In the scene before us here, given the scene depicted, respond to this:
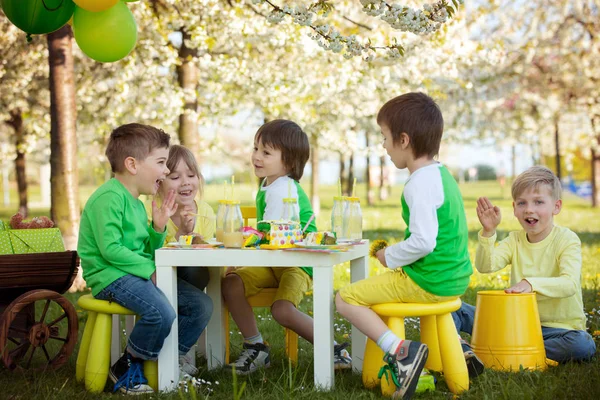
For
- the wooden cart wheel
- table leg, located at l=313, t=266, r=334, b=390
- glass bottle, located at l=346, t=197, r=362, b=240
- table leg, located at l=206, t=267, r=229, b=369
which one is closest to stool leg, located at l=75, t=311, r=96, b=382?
the wooden cart wheel

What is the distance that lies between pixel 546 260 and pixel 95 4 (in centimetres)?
285

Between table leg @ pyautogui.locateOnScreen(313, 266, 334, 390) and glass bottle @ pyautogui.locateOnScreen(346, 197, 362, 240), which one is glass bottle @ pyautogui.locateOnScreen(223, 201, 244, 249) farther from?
glass bottle @ pyautogui.locateOnScreen(346, 197, 362, 240)

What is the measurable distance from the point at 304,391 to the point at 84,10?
2.54m

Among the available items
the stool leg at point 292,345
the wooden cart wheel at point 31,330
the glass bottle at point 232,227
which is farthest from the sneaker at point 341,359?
the wooden cart wheel at point 31,330

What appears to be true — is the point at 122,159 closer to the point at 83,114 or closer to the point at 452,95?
the point at 83,114

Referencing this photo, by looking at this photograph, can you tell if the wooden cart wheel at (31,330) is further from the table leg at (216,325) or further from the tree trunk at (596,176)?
the tree trunk at (596,176)

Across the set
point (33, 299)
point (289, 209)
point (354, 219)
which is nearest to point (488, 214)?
point (354, 219)

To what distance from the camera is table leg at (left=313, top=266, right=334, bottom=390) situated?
3.28 m

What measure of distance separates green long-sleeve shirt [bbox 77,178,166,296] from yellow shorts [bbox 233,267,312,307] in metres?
0.68

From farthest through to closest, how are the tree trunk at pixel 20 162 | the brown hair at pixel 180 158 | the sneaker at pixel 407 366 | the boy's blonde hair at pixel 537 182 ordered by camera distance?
1. the tree trunk at pixel 20 162
2. the brown hair at pixel 180 158
3. the boy's blonde hair at pixel 537 182
4. the sneaker at pixel 407 366

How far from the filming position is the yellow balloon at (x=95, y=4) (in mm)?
3985

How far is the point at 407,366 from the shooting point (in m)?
3.09

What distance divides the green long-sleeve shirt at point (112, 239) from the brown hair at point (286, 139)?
834mm

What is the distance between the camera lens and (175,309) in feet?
11.2
